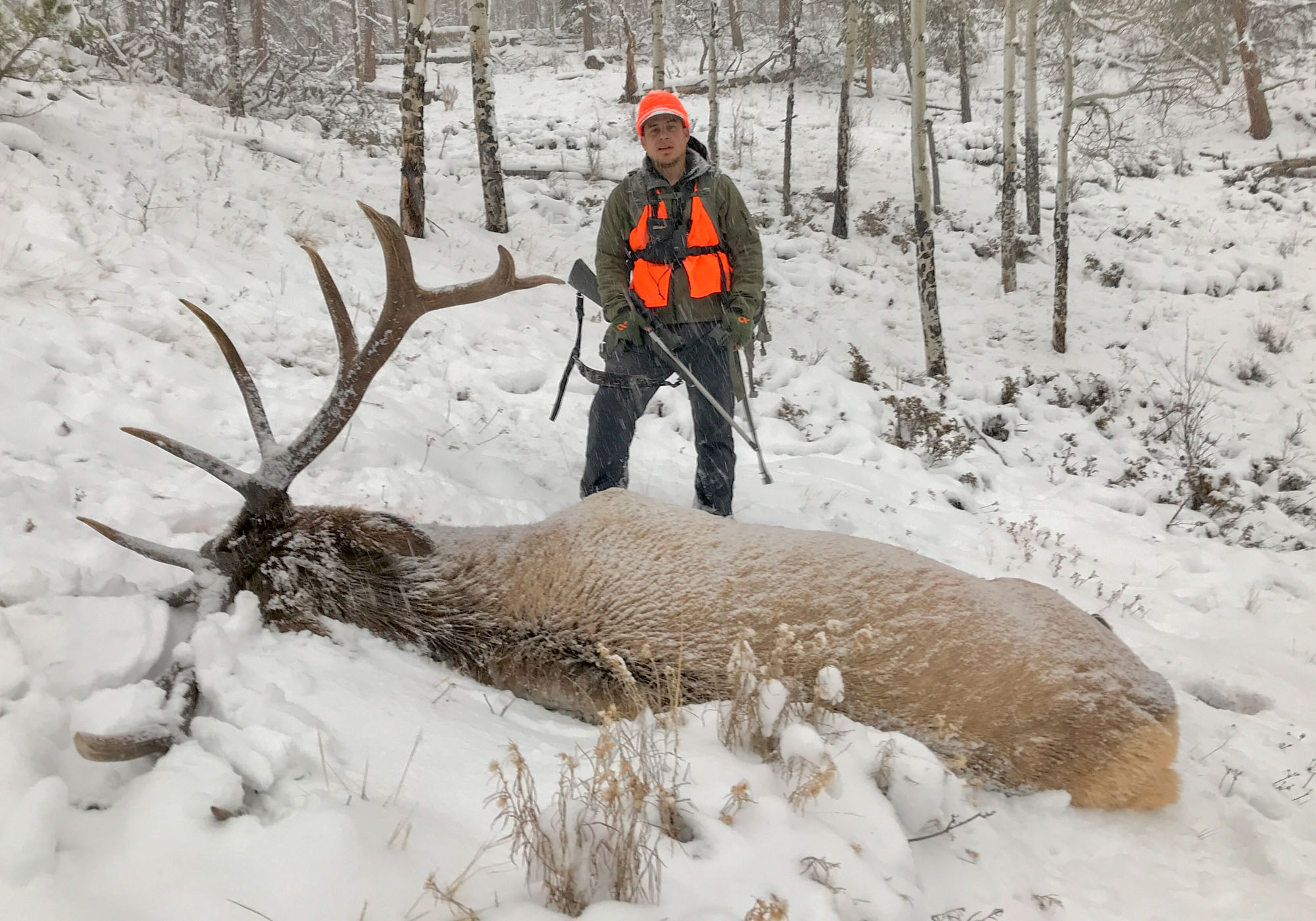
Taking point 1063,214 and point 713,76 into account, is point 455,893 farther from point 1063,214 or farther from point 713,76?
point 713,76

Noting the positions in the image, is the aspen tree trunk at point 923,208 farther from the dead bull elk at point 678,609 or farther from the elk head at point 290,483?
the elk head at point 290,483

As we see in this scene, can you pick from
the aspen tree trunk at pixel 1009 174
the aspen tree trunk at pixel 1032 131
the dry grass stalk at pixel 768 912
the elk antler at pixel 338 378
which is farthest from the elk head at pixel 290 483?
the aspen tree trunk at pixel 1032 131

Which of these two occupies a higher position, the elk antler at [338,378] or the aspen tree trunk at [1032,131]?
the aspen tree trunk at [1032,131]

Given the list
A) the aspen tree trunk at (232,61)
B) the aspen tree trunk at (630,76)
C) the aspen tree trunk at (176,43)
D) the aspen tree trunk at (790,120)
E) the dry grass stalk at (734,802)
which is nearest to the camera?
the dry grass stalk at (734,802)

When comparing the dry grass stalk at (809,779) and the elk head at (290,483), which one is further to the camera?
the elk head at (290,483)

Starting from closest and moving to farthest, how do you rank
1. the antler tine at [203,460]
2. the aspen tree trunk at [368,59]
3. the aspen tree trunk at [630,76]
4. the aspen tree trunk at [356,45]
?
the antler tine at [203,460], the aspen tree trunk at [356,45], the aspen tree trunk at [630,76], the aspen tree trunk at [368,59]

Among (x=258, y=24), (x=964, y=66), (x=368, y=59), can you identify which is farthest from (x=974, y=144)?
(x=258, y=24)

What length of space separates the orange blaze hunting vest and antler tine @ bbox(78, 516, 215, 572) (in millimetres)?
2360

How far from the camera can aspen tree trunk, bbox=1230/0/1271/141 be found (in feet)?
52.6

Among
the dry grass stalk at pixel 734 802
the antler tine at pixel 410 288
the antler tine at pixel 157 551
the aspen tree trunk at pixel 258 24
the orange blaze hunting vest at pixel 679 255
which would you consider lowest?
the dry grass stalk at pixel 734 802

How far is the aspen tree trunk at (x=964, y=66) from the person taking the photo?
18.0m

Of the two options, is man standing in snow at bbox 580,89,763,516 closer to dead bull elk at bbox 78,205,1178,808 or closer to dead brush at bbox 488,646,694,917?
dead bull elk at bbox 78,205,1178,808

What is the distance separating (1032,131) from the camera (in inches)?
525

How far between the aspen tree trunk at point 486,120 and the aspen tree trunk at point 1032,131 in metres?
8.73
